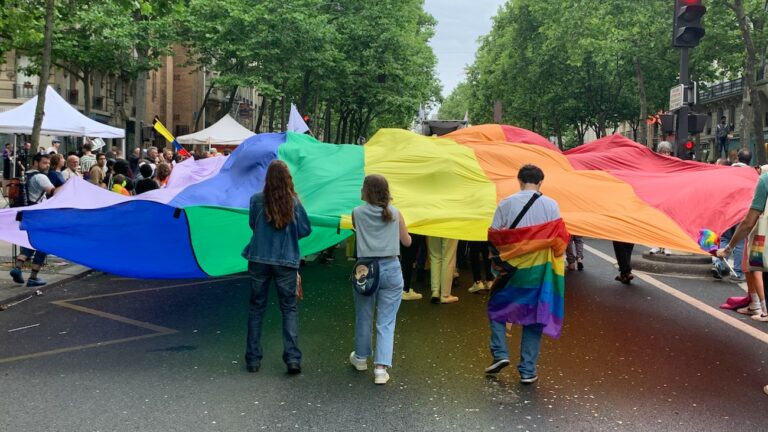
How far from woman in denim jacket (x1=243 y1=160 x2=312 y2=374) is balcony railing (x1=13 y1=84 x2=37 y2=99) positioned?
116ft

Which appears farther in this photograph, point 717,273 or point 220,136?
point 220,136

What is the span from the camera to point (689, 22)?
1293 centimetres

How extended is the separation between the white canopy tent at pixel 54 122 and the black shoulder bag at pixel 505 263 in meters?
14.7

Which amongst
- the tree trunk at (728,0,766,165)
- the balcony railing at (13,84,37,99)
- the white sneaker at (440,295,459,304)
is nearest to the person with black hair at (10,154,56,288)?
A: the white sneaker at (440,295,459,304)

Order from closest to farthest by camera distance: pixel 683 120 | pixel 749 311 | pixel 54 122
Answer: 1. pixel 749 311
2. pixel 683 120
3. pixel 54 122

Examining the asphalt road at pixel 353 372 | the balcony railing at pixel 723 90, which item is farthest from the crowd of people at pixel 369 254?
the balcony railing at pixel 723 90

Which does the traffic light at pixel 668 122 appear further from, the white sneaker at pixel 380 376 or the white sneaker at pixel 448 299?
the white sneaker at pixel 380 376

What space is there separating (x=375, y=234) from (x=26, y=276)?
22.9ft

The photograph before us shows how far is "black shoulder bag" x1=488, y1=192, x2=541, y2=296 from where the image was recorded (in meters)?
5.79

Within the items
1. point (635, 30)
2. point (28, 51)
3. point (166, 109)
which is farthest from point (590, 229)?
point (166, 109)

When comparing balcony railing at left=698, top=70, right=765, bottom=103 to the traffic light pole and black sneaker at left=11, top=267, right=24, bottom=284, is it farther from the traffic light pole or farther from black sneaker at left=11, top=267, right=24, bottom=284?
black sneaker at left=11, top=267, right=24, bottom=284

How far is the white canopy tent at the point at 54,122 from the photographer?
17891 mm

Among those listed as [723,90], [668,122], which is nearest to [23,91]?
[668,122]

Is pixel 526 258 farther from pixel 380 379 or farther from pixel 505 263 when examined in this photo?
pixel 380 379
